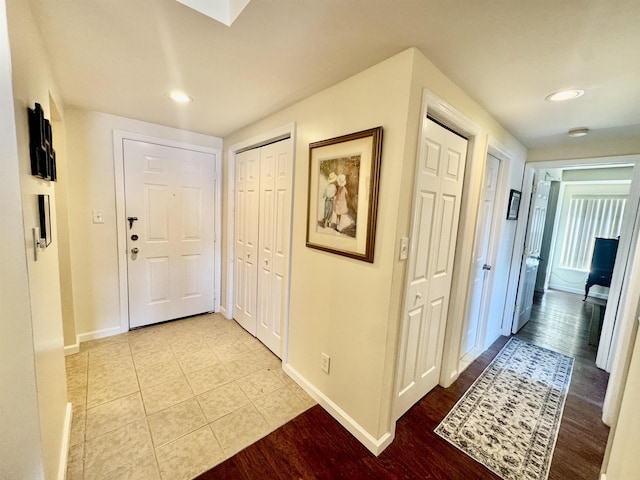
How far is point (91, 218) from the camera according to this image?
7.86 feet

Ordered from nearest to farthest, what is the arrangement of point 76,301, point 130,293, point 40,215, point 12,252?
point 12,252 < point 40,215 < point 76,301 < point 130,293

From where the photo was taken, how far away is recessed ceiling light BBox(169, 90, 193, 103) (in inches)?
72.7

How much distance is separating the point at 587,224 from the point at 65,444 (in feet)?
23.5

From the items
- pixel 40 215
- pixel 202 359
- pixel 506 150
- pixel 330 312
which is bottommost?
pixel 202 359

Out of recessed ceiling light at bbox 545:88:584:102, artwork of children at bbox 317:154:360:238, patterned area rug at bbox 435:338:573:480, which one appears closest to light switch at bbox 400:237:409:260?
artwork of children at bbox 317:154:360:238

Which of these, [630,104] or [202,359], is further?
[202,359]

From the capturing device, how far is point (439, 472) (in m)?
1.37

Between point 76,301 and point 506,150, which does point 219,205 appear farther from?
point 506,150

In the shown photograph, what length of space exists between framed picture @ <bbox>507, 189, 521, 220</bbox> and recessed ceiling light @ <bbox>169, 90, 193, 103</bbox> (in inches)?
117

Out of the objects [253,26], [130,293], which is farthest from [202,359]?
[253,26]

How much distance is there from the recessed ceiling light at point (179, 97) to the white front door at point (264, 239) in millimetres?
675

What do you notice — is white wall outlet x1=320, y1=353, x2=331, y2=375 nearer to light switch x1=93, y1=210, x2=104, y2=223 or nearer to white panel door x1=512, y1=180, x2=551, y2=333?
light switch x1=93, y1=210, x2=104, y2=223

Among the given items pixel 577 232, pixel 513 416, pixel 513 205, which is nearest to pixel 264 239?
pixel 513 416

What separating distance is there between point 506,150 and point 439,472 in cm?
242
